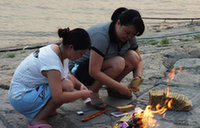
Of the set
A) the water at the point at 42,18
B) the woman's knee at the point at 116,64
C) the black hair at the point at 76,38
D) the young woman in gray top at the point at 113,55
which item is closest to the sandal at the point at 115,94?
the young woman in gray top at the point at 113,55

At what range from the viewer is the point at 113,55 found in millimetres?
3869

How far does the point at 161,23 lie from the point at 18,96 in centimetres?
1366

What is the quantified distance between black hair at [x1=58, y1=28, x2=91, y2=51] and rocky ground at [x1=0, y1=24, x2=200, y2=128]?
0.97m

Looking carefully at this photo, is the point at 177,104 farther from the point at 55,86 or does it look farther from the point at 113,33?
the point at 55,86

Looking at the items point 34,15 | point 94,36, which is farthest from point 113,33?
point 34,15

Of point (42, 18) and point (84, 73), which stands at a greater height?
point (42, 18)

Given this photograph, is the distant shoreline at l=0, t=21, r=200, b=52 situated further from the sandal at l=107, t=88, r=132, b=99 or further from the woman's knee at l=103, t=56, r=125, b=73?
the woman's knee at l=103, t=56, r=125, b=73

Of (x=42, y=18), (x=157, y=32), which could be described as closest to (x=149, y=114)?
(x=157, y=32)

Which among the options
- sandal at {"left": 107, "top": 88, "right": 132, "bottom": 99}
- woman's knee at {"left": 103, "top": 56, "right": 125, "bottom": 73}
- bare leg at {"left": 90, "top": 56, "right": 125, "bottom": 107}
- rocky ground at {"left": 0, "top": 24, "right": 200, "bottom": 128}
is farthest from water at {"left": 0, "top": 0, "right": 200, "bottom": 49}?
woman's knee at {"left": 103, "top": 56, "right": 125, "bottom": 73}

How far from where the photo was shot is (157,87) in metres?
4.50

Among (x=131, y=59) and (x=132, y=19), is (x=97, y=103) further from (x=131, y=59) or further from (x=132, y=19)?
(x=132, y=19)

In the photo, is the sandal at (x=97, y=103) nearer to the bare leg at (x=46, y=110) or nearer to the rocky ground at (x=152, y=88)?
the rocky ground at (x=152, y=88)

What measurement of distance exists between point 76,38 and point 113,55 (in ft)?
3.39

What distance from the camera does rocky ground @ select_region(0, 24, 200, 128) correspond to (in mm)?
3363
